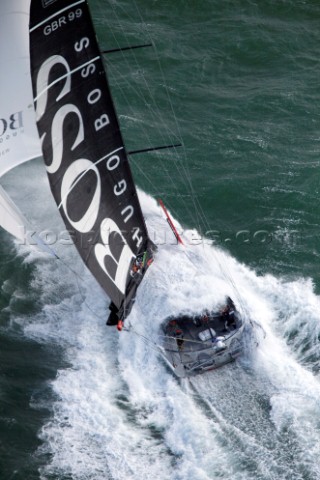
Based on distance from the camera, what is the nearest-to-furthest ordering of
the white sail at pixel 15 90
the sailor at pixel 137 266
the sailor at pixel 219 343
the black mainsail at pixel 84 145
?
the white sail at pixel 15 90 < the black mainsail at pixel 84 145 < the sailor at pixel 219 343 < the sailor at pixel 137 266

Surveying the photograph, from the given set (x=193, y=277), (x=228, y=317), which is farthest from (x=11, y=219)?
(x=228, y=317)

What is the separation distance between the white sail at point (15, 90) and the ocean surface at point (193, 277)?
5.32 metres

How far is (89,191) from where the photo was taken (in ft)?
59.7

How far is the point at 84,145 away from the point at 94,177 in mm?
850

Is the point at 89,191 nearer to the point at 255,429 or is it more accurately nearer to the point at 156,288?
the point at 156,288

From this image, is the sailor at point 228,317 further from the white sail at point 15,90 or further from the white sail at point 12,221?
the white sail at point 15,90

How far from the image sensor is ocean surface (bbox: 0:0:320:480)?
1781 centimetres

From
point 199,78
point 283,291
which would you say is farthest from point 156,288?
point 199,78

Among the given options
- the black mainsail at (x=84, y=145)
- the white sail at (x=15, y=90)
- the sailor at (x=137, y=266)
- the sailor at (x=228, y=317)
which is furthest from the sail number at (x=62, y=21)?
the sailor at (x=228, y=317)

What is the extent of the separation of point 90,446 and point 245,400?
3.55 m

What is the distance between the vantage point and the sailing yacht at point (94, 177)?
53.7 ft

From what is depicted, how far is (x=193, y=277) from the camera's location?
2105cm

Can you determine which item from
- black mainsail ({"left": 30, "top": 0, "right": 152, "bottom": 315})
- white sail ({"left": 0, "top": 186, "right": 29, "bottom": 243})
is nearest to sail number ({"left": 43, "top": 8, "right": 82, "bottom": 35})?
black mainsail ({"left": 30, "top": 0, "right": 152, "bottom": 315})

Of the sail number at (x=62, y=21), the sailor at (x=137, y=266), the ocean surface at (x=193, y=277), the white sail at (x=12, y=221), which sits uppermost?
the sail number at (x=62, y=21)
